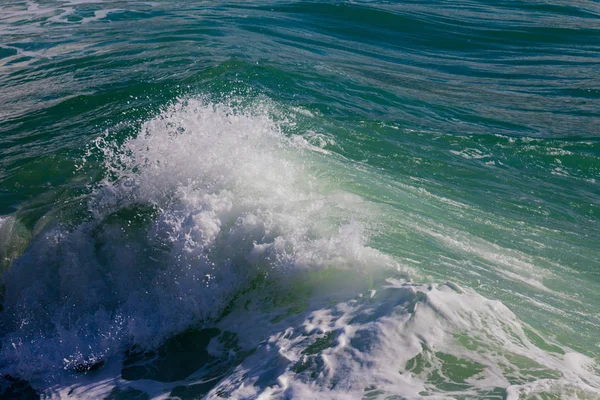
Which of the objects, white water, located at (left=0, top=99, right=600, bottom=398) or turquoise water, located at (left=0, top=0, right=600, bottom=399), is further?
turquoise water, located at (left=0, top=0, right=600, bottom=399)

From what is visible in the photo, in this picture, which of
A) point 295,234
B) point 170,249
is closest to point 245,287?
point 295,234

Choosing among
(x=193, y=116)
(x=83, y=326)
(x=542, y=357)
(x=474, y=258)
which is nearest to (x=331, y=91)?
(x=193, y=116)

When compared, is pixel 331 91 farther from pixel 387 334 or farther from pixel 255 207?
pixel 387 334

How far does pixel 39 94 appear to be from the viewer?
1288 centimetres

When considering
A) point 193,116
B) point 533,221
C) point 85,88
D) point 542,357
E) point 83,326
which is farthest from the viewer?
point 85,88

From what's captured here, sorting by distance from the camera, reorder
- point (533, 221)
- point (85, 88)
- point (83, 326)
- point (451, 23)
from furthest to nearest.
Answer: point (451, 23) < point (85, 88) < point (533, 221) < point (83, 326)

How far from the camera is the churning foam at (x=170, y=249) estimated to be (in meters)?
6.28

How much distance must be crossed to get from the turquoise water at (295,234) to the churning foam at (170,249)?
0.03 m

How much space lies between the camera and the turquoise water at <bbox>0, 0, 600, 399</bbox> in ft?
16.0

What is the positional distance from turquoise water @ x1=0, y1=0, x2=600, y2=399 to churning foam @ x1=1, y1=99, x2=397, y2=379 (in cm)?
3

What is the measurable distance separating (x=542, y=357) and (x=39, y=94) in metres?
12.0

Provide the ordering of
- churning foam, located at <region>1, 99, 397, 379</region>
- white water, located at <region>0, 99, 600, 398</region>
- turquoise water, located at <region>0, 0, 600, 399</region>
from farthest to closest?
churning foam, located at <region>1, 99, 397, 379</region> < turquoise water, located at <region>0, 0, 600, 399</region> < white water, located at <region>0, 99, 600, 398</region>

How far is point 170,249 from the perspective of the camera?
7074mm

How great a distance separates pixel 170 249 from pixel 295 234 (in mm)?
1649
